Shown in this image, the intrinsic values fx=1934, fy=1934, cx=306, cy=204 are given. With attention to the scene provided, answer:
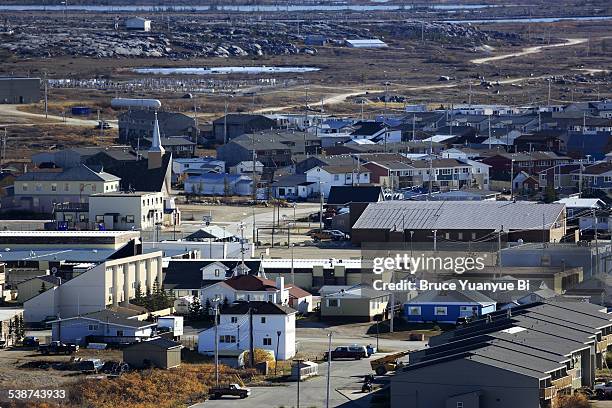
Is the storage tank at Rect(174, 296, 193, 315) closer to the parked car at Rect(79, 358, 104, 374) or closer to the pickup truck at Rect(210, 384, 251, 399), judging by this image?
the parked car at Rect(79, 358, 104, 374)

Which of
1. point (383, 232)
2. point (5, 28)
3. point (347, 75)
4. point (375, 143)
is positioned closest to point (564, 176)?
point (375, 143)

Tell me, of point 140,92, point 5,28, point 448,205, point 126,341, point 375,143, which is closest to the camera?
point 126,341

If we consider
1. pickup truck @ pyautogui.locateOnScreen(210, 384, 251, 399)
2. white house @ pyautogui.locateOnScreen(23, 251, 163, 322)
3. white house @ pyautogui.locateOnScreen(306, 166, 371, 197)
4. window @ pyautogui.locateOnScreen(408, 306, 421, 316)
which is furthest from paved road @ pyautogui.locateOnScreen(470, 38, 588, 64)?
pickup truck @ pyautogui.locateOnScreen(210, 384, 251, 399)

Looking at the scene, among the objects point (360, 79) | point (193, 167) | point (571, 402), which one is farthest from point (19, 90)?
point (571, 402)

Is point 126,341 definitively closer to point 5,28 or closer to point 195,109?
point 195,109

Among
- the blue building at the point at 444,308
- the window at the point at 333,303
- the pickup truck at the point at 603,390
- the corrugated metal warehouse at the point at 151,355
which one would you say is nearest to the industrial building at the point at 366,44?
the window at the point at 333,303
